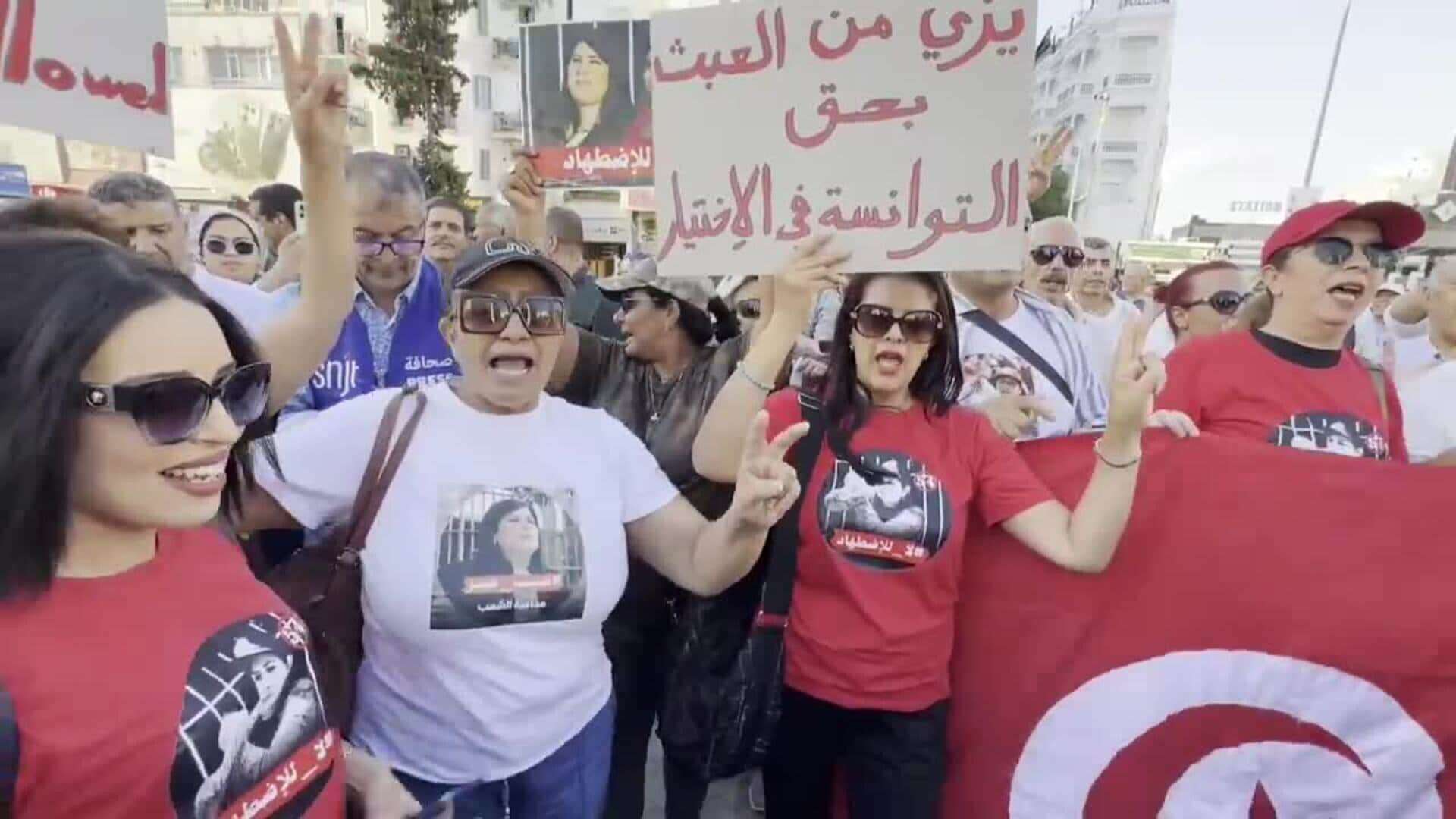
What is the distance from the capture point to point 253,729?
3.65 ft

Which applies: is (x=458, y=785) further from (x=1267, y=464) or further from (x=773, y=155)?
(x=1267, y=464)

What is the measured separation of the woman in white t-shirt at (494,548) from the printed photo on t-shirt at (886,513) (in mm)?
287

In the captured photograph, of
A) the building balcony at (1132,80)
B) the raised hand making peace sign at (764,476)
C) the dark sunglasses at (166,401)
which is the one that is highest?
the building balcony at (1132,80)

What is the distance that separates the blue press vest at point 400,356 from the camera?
7.55ft

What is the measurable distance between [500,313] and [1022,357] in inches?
67.4

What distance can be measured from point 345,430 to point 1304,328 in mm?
2320

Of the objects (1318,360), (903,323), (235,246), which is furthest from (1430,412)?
(235,246)

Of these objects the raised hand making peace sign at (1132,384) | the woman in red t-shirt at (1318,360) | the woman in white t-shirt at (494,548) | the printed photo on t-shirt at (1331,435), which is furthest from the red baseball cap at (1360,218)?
the woman in white t-shirt at (494,548)

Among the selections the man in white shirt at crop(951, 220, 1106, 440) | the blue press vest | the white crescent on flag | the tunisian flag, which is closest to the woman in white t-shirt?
the blue press vest

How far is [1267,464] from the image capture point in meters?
1.99

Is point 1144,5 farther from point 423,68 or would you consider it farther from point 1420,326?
point 1420,326

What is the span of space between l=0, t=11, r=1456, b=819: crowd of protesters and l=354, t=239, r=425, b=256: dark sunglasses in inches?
0.6

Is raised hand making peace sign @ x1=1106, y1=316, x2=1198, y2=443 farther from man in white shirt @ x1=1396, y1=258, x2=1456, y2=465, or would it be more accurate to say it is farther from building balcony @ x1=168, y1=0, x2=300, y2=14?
building balcony @ x1=168, y1=0, x2=300, y2=14

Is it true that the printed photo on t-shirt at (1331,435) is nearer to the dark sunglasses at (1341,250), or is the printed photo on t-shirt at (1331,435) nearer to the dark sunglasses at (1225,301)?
the dark sunglasses at (1341,250)
